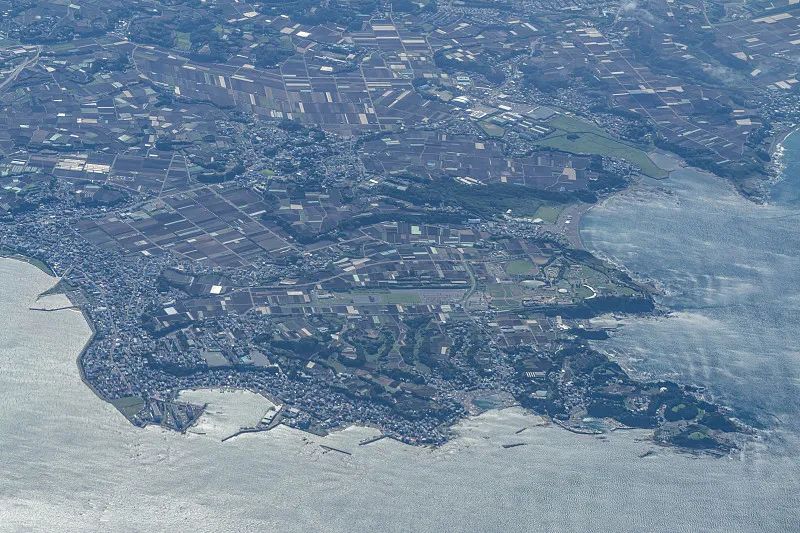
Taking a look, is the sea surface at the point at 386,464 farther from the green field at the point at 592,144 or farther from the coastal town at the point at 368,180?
the green field at the point at 592,144

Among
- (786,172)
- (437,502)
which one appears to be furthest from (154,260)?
(786,172)

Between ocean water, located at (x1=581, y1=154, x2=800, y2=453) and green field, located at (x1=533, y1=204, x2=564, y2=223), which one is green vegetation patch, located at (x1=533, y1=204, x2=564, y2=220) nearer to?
green field, located at (x1=533, y1=204, x2=564, y2=223)

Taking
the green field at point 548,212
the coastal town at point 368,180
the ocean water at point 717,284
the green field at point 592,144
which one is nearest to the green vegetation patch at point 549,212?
the green field at point 548,212

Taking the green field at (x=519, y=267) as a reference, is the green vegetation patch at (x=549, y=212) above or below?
below

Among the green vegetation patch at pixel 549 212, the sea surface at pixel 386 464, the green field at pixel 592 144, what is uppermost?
the sea surface at pixel 386 464

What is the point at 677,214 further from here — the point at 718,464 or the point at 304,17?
the point at 304,17

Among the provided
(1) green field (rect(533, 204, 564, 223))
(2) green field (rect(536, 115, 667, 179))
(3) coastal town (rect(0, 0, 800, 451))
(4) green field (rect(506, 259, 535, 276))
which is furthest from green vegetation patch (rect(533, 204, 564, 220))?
(2) green field (rect(536, 115, 667, 179))
